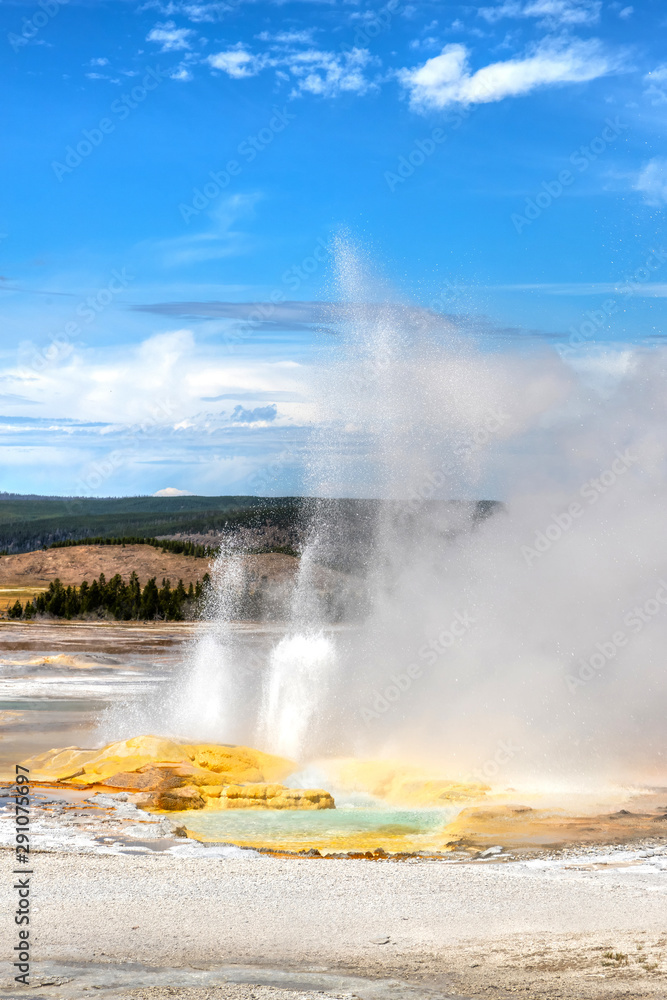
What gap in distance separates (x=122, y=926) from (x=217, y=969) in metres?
1.52

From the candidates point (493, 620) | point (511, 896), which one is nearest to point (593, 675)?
point (493, 620)

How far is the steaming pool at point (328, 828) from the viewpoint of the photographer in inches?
556

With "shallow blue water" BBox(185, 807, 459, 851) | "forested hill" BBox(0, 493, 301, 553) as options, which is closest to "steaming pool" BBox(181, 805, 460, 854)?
"shallow blue water" BBox(185, 807, 459, 851)

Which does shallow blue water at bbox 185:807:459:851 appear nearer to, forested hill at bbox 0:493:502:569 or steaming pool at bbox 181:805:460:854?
steaming pool at bbox 181:805:460:854

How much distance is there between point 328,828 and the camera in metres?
15.1

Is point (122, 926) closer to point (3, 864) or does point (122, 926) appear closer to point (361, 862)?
point (3, 864)
